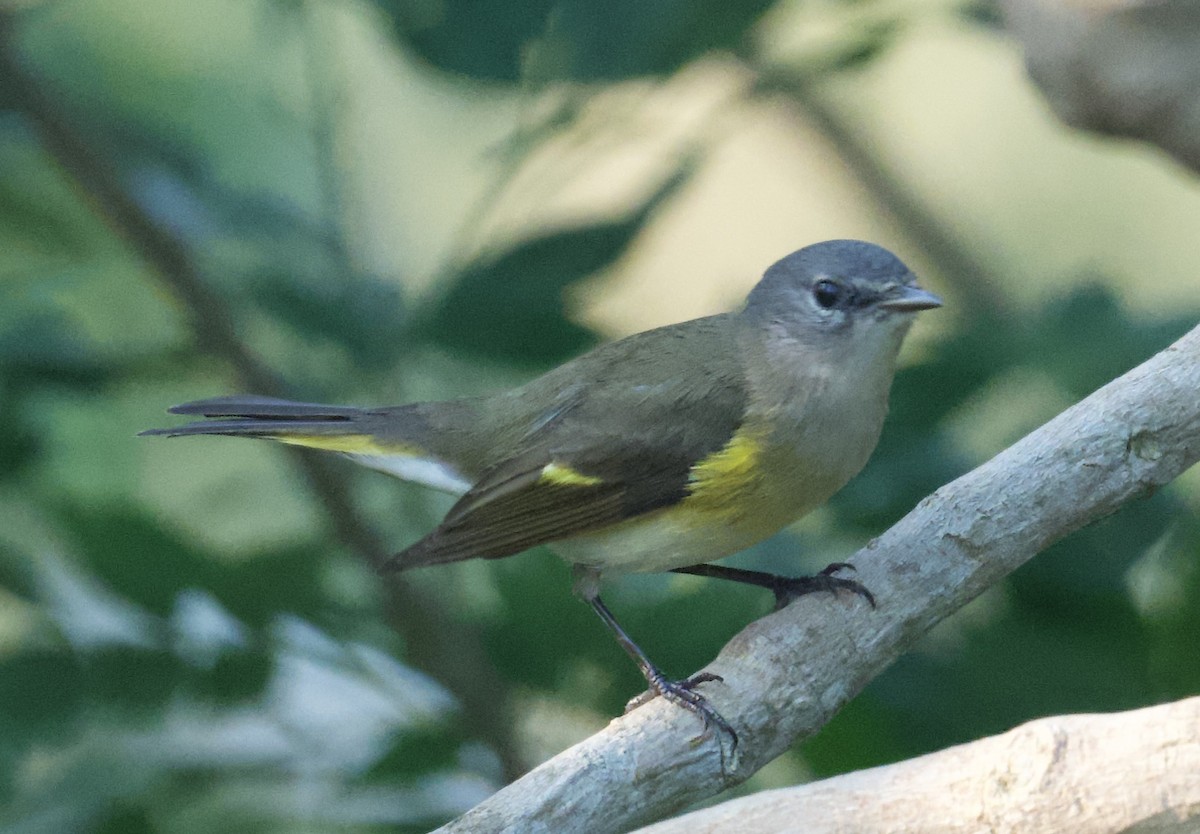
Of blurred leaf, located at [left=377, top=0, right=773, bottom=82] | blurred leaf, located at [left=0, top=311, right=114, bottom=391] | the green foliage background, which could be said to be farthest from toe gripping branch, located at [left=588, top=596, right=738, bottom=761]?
blurred leaf, located at [left=0, top=311, right=114, bottom=391]

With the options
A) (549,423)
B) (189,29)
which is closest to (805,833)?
(549,423)

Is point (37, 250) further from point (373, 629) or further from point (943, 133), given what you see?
point (943, 133)

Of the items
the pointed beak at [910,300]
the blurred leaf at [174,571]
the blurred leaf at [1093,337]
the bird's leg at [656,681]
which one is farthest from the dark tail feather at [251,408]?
the blurred leaf at [1093,337]

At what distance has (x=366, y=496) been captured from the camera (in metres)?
3.63

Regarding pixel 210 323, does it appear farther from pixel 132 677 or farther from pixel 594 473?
pixel 594 473

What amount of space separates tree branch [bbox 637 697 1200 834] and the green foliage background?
0.85 metres

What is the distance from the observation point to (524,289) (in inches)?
111

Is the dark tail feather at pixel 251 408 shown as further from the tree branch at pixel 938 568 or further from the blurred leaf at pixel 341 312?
the tree branch at pixel 938 568

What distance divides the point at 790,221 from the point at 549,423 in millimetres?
3401

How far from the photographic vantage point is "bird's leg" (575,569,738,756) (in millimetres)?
1906

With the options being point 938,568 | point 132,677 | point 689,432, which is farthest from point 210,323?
point 938,568

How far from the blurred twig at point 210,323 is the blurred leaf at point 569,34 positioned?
0.66 metres

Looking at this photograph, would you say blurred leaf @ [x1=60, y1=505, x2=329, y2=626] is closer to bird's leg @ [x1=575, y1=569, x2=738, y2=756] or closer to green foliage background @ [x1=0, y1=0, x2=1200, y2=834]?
green foliage background @ [x1=0, y1=0, x2=1200, y2=834]

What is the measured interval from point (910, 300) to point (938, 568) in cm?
47
